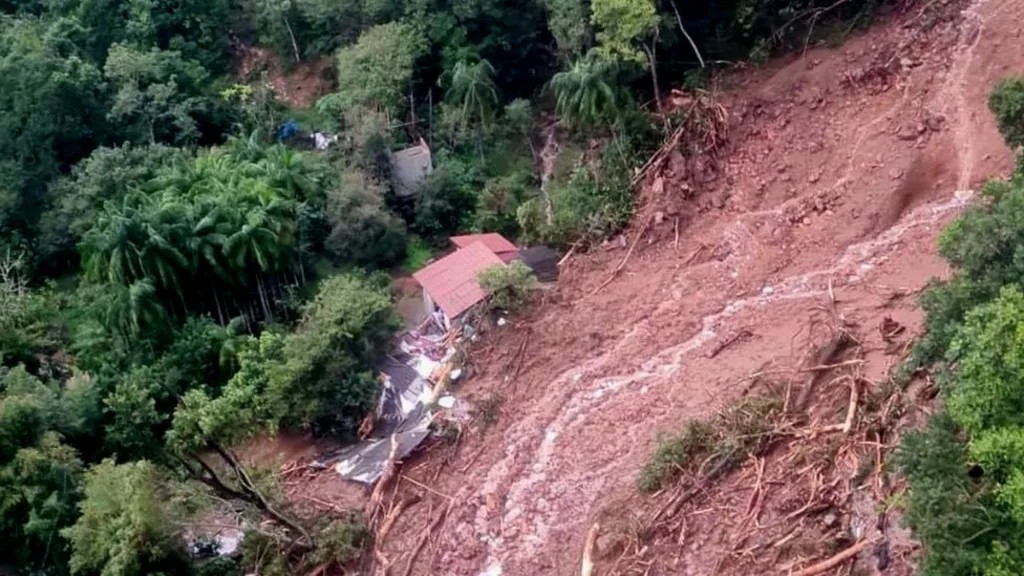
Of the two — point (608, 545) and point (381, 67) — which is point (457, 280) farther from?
point (608, 545)

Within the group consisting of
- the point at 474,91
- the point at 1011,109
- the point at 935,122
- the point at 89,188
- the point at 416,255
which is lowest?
the point at 416,255

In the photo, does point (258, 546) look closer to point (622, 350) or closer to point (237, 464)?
point (237, 464)

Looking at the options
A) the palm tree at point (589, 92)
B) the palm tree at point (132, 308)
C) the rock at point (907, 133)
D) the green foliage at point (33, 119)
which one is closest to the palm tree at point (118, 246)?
the palm tree at point (132, 308)

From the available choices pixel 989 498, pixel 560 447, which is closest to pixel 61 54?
pixel 560 447

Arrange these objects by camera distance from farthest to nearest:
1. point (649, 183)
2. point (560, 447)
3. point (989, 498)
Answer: point (649, 183), point (560, 447), point (989, 498)

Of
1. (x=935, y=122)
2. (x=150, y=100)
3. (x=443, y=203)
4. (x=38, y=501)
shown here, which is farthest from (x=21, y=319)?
(x=935, y=122)

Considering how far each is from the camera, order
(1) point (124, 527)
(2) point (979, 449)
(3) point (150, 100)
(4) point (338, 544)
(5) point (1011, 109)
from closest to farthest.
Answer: (2) point (979, 449) < (5) point (1011, 109) < (1) point (124, 527) < (4) point (338, 544) < (3) point (150, 100)
